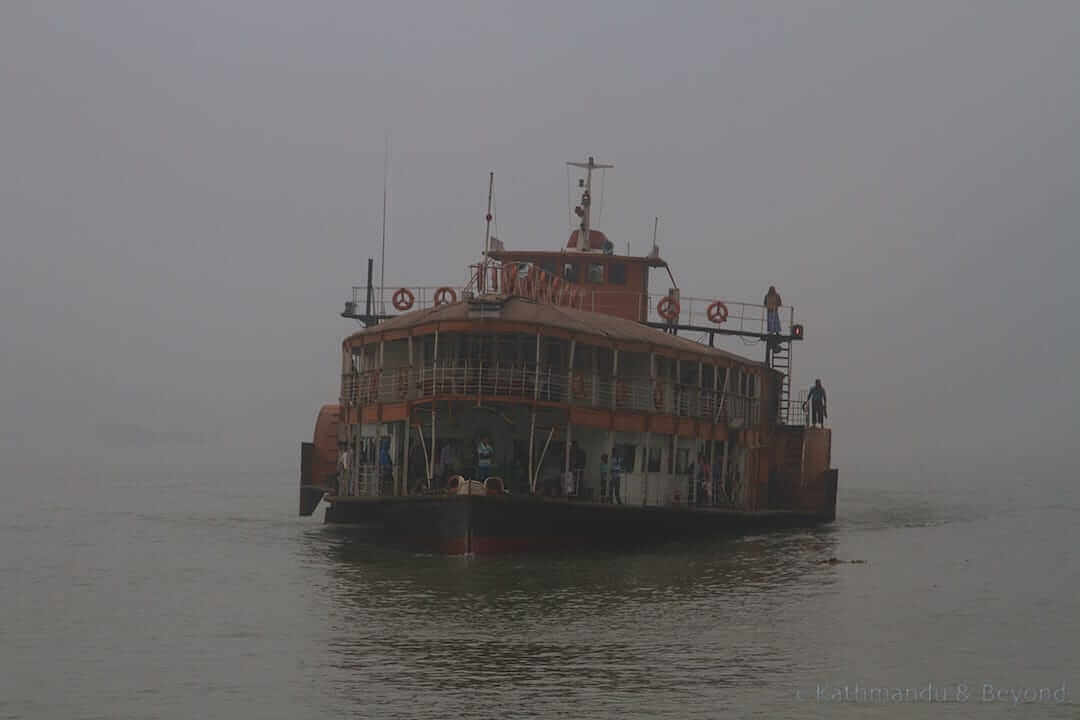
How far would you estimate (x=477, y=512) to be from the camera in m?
Answer: 31.5

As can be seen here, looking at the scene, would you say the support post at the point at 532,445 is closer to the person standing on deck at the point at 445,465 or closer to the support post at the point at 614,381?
the person standing on deck at the point at 445,465

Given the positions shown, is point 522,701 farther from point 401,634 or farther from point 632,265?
point 632,265

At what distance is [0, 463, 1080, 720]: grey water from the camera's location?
1922cm

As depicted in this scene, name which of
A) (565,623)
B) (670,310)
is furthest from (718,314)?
(565,623)

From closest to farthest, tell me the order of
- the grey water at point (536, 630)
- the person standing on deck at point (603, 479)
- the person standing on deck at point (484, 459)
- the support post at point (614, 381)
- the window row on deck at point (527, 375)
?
the grey water at point (536, 630) → the person standing on deck at point (484, 459) → the window row on deck at point (527, 375) → the person standing on deck at point (603, 479) → the support post at point (614, 381)

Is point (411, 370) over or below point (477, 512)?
over

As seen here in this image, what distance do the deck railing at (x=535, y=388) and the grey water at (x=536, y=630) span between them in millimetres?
3767

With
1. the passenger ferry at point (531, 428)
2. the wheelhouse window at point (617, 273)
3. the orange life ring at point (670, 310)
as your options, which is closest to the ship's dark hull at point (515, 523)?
the passenger ferry at point (531, 428)

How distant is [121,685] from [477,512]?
12536 mm

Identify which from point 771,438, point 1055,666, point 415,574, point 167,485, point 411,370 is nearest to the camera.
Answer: point 1055,666

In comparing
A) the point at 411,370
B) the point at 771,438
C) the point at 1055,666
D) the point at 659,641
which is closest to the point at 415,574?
the point at 411,370

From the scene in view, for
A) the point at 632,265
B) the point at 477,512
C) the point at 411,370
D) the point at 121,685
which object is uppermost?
the point at 632,265

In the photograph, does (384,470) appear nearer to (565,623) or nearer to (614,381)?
(614,381)

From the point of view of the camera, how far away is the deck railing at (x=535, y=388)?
3347cm
